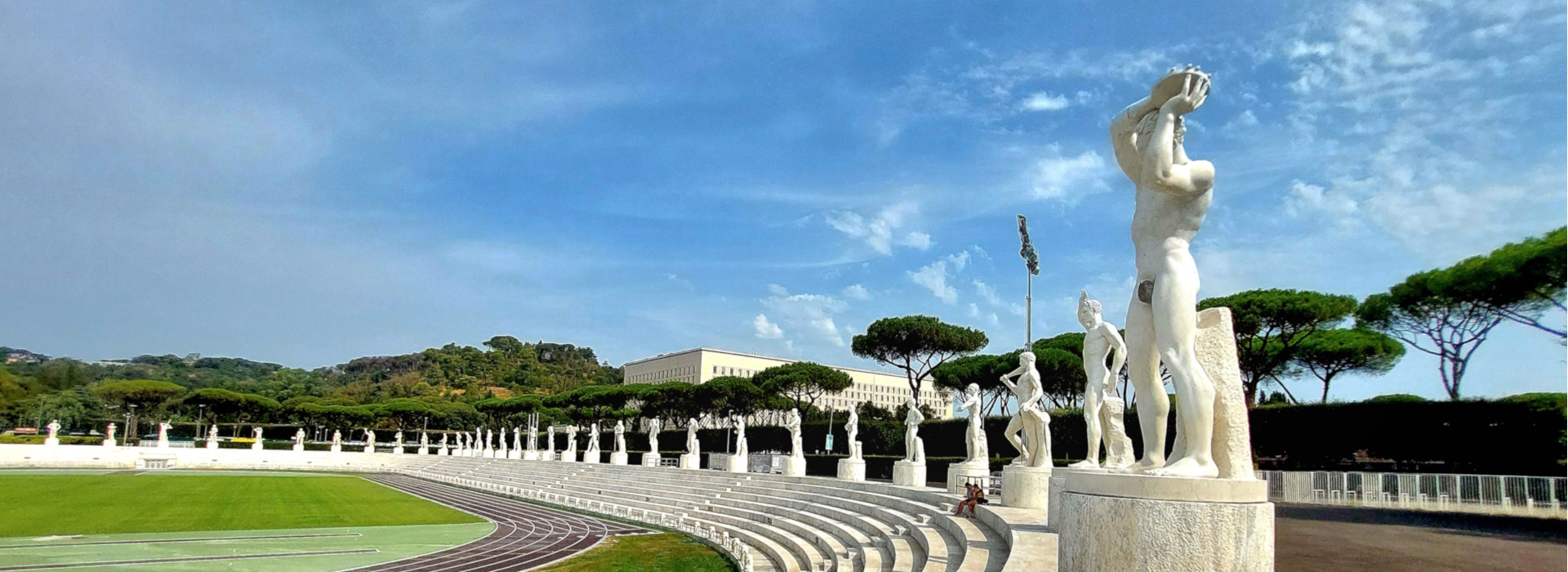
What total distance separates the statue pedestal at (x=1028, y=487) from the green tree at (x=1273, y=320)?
22076 mm

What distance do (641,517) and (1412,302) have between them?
24.7m

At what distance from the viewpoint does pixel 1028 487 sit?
35.3ft

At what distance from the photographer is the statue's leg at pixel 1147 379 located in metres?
5.18

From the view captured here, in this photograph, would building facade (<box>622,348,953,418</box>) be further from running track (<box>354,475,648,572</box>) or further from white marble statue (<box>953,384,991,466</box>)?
white marble statue (<box>953,384,991,466</box>)

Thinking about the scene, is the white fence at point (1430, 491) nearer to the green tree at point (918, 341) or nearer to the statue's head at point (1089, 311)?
the statue's head at point (1089, 311)

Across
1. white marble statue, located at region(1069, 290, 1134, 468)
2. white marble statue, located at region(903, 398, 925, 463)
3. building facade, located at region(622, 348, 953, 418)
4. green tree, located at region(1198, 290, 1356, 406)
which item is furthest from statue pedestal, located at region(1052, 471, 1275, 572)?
building facade, located at region(622, 348, 953, 418)

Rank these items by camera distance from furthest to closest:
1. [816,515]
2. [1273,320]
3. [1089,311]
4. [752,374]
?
1. [752,374]
2. [1273,320]
3. [816,515]
4. [1089,311]

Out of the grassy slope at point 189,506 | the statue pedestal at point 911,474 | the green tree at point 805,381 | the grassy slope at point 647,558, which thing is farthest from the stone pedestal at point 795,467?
the green tree at point 805,381

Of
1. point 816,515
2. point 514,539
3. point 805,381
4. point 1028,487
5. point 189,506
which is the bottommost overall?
point 189,506

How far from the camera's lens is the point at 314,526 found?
791 inches

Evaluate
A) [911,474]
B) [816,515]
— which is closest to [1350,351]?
[911,474]

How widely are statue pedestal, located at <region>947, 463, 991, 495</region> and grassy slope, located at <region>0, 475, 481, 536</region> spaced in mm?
13876

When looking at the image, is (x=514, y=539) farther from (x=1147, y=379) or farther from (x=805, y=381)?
(x=805, y=381)

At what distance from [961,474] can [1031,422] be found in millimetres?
2551
